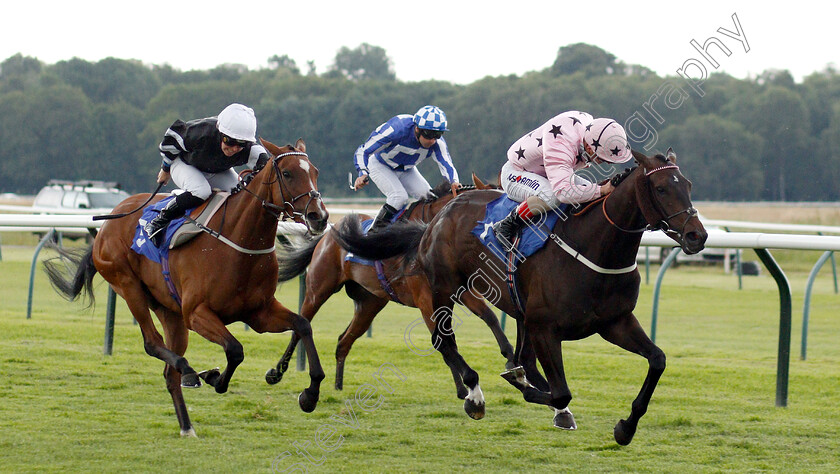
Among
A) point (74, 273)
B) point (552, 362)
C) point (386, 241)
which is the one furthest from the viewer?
point (74, 273)

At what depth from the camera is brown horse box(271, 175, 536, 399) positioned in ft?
21.2

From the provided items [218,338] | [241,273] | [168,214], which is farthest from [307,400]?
[168,214]

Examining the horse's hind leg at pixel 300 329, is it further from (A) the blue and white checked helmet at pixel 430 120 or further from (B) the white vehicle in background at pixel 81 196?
(B) the white vehicle in background at pixel 81 196

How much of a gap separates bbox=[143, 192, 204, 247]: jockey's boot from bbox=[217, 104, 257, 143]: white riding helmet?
1.41 ft

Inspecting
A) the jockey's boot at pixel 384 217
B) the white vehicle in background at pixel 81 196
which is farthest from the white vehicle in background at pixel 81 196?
the jockey's boot at pixel 384 217

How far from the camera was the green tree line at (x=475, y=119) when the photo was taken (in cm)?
2639

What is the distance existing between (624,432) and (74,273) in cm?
386

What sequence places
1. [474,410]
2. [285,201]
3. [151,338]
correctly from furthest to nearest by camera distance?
[151,338] < [474,410] < [285,201]

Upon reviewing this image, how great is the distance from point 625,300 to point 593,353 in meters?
3.67

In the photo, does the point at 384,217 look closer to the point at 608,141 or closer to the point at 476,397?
the point at 476,397

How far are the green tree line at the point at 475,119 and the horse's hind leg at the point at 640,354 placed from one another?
14.5 metres

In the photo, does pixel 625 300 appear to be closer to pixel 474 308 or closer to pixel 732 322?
pixel 474 308

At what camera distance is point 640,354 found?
4496mm

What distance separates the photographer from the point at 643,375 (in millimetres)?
6918
